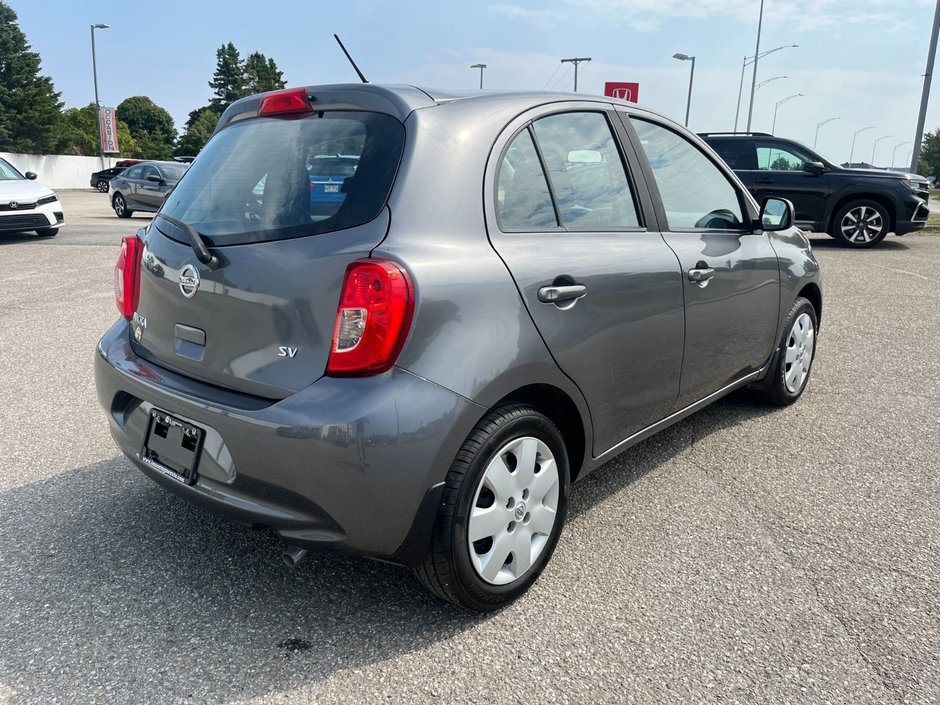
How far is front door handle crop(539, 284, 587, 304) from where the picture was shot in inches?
98.3

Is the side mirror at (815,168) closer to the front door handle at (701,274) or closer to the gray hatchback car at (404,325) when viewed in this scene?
the front door handle at (701,274)

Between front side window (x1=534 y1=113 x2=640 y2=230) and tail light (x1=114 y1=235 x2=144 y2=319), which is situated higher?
front side window (x1=534 y1=113 x2=640 y2=230)

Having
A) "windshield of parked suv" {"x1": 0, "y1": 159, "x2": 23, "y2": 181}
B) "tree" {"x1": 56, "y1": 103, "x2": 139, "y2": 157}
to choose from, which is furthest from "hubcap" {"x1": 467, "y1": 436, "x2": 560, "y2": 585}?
"tree" {"x1": 56, "y1": 103, "x2": 139, "y2": 157}

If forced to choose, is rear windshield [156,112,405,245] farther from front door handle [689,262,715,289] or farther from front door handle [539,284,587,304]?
front door handle [689,262,715,289]

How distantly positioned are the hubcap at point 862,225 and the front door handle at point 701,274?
1125 centimetres

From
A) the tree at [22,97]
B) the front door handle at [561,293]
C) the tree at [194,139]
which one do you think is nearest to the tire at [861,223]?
the front door handle at [561,293]

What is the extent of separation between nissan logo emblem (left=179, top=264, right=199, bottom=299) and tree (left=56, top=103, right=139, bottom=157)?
2516 inches

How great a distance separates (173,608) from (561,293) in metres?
1.66

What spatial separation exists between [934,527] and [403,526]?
2.32 metres

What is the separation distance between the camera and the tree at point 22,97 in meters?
54.4

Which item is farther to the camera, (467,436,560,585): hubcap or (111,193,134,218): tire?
(111,193,134,218): tire

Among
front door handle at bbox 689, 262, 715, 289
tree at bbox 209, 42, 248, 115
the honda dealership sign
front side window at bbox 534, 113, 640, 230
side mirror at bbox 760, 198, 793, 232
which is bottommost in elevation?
front door handle at bbox 689, 262, 715, 289

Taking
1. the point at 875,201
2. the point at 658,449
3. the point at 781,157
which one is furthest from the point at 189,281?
the point at 875,201

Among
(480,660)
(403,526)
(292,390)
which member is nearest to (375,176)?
(292,390)
